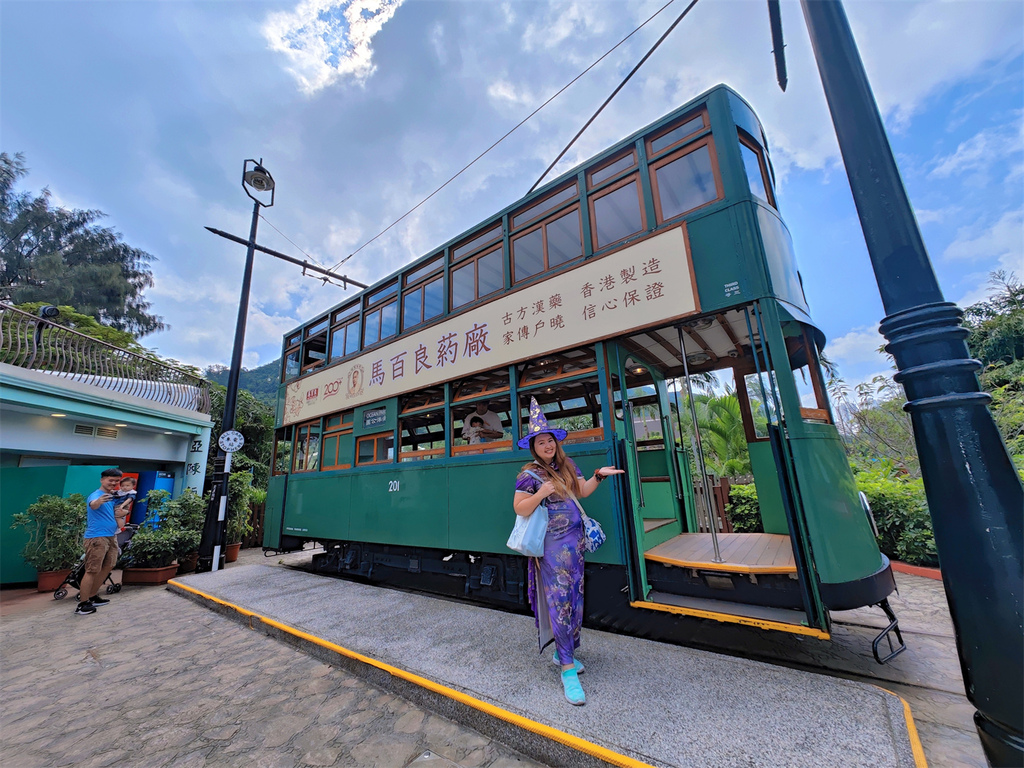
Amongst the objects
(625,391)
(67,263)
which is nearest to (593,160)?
(625,391)

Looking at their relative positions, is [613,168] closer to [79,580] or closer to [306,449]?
[306,449]

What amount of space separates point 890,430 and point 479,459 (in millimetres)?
10403

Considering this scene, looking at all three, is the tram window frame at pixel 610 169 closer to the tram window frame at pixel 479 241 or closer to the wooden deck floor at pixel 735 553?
the tram window frame at pixel 479 241

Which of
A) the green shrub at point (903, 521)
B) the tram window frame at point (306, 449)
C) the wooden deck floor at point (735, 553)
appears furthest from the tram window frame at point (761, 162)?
Answer: the tram window frame at point (306, 449)

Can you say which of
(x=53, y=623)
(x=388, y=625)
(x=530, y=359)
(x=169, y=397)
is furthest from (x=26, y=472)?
(x=530, y=359)

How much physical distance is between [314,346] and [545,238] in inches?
205

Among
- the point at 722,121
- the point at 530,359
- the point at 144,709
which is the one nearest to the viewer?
the point at 144,709

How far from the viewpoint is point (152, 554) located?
660 cm

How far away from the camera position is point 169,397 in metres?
9.27

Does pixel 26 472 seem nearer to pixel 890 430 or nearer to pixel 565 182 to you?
pixel 565 182

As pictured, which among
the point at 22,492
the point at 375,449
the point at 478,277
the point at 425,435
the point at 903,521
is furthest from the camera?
the point at 22,492

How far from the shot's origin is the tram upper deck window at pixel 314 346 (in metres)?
7.22

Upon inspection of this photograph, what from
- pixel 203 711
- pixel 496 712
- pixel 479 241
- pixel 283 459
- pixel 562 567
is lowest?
pixel 203 711

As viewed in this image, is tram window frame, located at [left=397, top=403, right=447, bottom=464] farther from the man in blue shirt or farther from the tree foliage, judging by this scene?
the tree foliage
